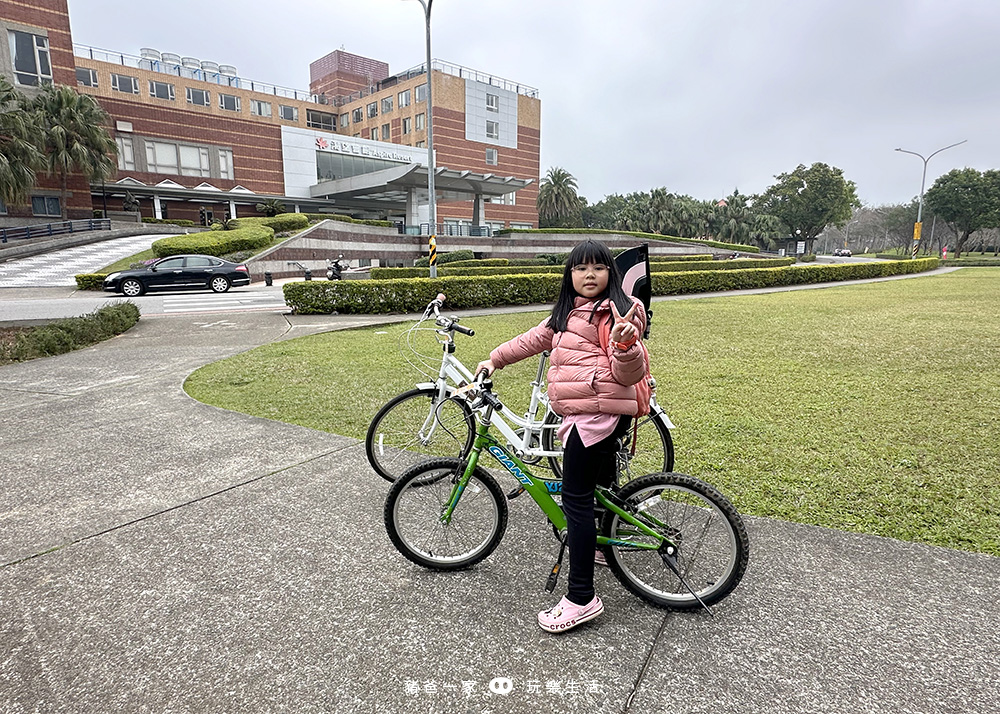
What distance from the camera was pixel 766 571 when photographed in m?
2.96

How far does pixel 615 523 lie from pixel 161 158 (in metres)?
49.8

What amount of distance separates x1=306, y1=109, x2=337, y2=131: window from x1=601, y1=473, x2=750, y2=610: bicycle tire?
68.0 meters

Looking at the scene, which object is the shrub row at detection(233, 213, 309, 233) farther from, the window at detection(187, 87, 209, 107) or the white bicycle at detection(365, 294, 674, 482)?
the white bicycle at detection(365, 294, 674, 482)

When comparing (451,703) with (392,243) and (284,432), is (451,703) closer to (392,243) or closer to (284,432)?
(284,432)

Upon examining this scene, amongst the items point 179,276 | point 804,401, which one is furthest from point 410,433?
point 179,276

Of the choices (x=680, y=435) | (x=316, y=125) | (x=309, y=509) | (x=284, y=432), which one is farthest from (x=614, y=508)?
(x=316, y=125)

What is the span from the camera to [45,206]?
1373 inches

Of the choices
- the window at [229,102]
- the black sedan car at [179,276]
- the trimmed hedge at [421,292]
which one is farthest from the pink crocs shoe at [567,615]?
the window at [229,102]

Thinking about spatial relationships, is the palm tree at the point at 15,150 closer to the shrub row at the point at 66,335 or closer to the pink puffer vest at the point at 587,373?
the shrub row at the point at 66,335

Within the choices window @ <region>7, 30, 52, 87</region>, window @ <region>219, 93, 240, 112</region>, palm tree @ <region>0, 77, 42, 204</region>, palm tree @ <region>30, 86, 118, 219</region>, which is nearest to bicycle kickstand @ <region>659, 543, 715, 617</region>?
palm tree @ <region>0, 77, 42, 204</region>

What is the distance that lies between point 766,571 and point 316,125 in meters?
69.3

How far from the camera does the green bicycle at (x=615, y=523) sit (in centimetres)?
259

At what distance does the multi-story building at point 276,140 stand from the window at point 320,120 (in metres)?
0.12

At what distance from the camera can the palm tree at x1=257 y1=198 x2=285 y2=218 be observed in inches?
1688
